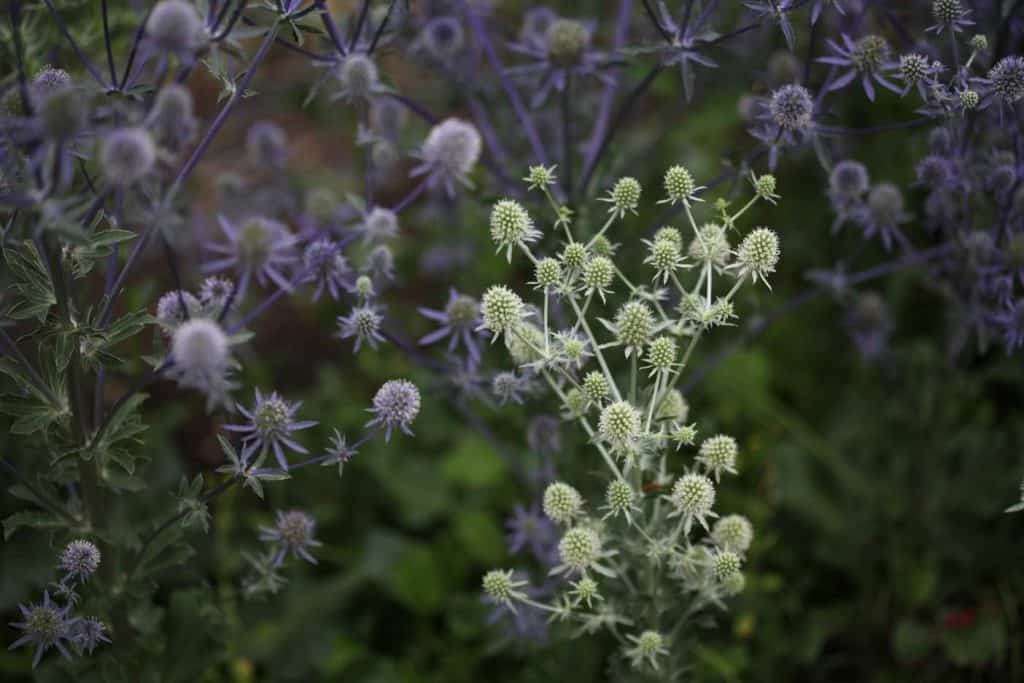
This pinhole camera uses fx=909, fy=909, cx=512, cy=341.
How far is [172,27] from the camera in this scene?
1.36m

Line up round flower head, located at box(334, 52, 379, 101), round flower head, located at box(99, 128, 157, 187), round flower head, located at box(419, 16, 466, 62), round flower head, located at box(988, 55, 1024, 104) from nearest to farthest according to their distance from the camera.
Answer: round flower head, located at box(99, 128, 157, 187) < round flower head, located at box(988, 55, 1024, 104) < round flower head, located at box(334, 52, 379, 101) < round flower head, located at box(419, 16, 466, 62)

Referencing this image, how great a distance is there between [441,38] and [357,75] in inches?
29.4

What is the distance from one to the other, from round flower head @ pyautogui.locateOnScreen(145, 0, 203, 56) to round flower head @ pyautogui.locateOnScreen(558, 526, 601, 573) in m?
1.04

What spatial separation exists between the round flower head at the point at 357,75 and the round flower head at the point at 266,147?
1.22 meters

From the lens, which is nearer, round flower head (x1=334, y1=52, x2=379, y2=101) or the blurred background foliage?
round flower head (x1=334, y1=52, x2=379, y2=101)

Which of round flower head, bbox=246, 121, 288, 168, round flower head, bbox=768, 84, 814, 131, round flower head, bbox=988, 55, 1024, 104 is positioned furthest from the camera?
round flower head, bbox=246, 121, 288, 168

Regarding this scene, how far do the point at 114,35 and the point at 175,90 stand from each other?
1.49 m

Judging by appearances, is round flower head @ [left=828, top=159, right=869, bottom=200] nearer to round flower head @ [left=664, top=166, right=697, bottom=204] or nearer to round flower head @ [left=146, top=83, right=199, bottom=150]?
round flower head @ [left=664, top=166, right=697, bottom=204]

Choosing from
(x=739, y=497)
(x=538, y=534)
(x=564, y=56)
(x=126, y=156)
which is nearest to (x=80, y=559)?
(x=126, y=156)

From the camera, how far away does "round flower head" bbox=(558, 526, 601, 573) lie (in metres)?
1.63

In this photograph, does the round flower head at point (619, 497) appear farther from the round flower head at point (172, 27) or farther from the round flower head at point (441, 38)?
the round flower head at point (441, 38)

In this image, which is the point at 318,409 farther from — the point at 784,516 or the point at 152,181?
the point at 152,181

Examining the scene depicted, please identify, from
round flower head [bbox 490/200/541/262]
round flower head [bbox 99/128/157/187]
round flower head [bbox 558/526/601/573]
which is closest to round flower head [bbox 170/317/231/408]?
round flower head [bbox 99/128/157/187]

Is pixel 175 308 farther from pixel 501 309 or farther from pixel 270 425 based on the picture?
pixel 501 309
